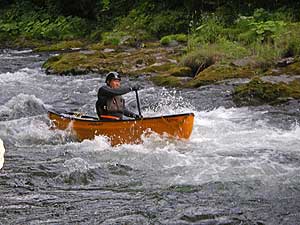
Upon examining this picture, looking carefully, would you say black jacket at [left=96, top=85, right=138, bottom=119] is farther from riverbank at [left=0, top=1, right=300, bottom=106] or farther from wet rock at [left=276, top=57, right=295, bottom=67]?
wet rock at [left=276, top=57, right=295, bottom=67]

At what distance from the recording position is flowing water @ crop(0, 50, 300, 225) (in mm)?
5934

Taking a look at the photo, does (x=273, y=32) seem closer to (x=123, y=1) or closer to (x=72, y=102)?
(x=72, y=102)

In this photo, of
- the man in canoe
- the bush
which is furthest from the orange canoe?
the bush

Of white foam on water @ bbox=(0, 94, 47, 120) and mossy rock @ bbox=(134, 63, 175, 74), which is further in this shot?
mossy rock @ bbox=(134, 63, 175, 74)

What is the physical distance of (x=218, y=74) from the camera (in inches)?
545

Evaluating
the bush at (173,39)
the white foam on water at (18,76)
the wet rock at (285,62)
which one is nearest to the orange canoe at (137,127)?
the wet rock at (285,62)

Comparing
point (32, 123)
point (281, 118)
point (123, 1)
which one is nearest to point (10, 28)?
point (123, 1)

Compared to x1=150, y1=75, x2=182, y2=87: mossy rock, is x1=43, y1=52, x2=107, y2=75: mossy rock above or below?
above

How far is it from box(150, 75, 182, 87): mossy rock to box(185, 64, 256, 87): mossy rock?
0.36 metres

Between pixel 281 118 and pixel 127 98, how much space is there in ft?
14.1

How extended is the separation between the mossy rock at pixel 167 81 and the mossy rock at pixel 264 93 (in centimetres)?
199

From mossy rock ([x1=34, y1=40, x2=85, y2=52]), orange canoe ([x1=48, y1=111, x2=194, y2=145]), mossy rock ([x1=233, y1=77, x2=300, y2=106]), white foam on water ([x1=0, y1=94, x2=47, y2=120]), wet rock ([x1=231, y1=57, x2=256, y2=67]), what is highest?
orange canoe ([x1=48, y1=111, x2=194, y2=145])

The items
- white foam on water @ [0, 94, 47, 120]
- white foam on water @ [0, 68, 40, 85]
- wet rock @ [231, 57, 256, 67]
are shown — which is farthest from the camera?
white foam on water @ [0, 68, 40, 85]

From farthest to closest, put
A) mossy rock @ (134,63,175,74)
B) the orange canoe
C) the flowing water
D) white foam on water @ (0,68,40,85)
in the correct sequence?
white foam on water @ (0,68,40,85)
mossy rock @ (134,63,175,74)
the orange canoe
the flowing water
